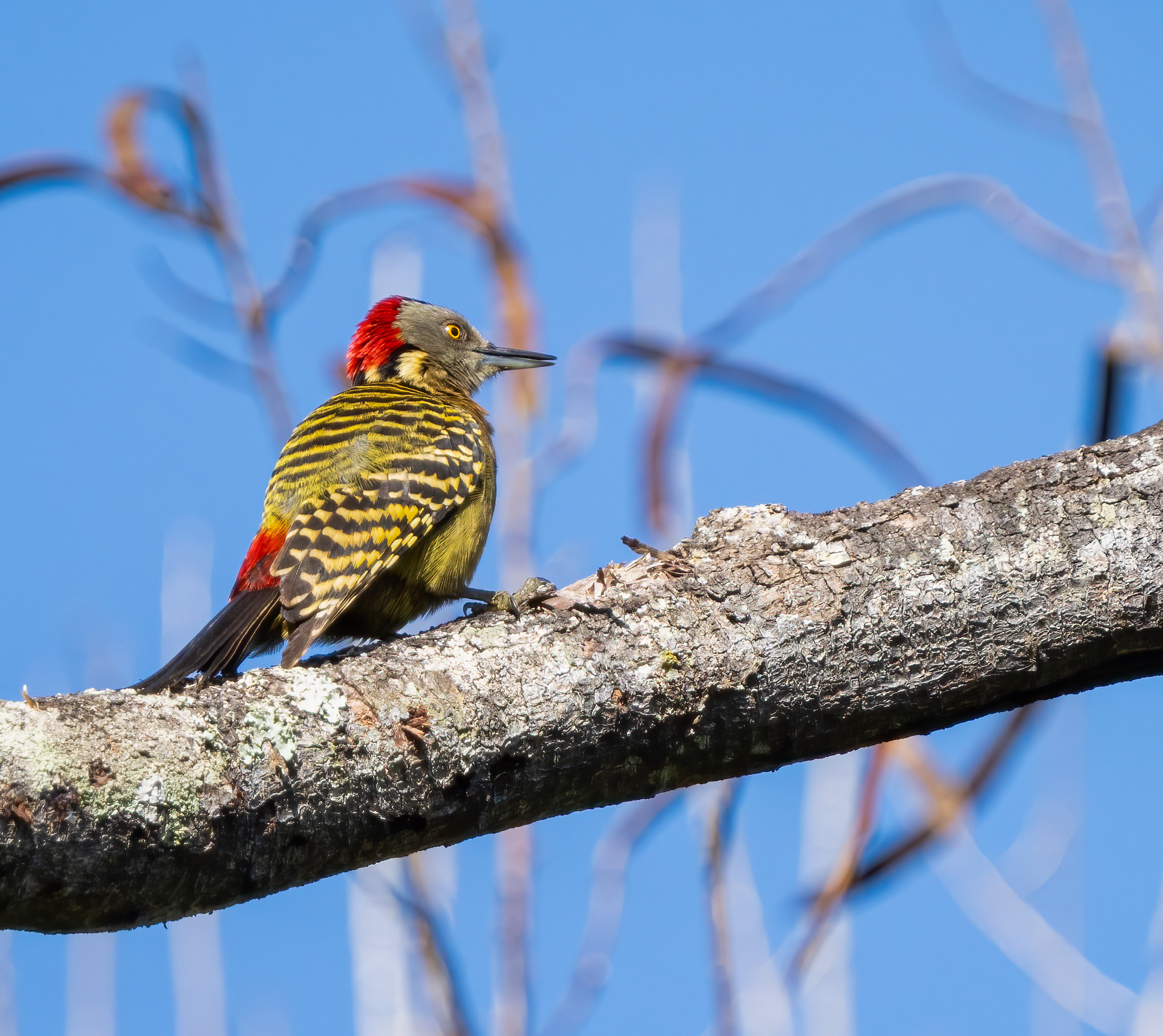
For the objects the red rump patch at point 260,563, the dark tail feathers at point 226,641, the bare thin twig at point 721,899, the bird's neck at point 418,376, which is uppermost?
the bird's neck at point 418,376

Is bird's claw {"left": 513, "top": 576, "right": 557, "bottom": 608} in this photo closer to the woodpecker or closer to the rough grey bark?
the rough grey bark

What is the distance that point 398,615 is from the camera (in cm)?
391

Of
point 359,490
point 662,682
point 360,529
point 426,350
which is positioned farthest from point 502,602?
point 426,350

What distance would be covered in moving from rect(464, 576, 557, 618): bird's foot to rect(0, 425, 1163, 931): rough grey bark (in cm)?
7

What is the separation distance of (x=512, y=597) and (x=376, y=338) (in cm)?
239

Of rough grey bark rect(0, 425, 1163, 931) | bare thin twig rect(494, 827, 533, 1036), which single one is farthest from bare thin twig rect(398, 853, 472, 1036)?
rough grey bark rect(0, 425, 1163, 931)

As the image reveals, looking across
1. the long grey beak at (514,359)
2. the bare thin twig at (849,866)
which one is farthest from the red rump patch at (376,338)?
the bare thin twig at (849,866)

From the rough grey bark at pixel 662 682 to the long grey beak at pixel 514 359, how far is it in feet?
9.07

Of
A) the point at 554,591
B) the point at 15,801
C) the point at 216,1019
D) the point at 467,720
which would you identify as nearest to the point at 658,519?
the point at 554,591

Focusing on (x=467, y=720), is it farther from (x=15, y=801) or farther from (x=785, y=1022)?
(x=785, y=1022)

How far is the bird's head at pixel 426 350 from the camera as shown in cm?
521

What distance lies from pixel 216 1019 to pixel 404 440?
2.37m

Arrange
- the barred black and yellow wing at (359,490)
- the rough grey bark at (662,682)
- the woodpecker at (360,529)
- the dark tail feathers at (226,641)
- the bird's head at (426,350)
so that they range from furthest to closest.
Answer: the bird's head at (426,350) → the barred black and yellow wing at (359,490) → the woodpecker at (360,529) → the dark tail feathers at (226,641) → the rough grey bark at (662,682)

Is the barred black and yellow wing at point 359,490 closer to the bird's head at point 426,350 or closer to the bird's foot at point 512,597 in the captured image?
the bird's foot at point 512,597
